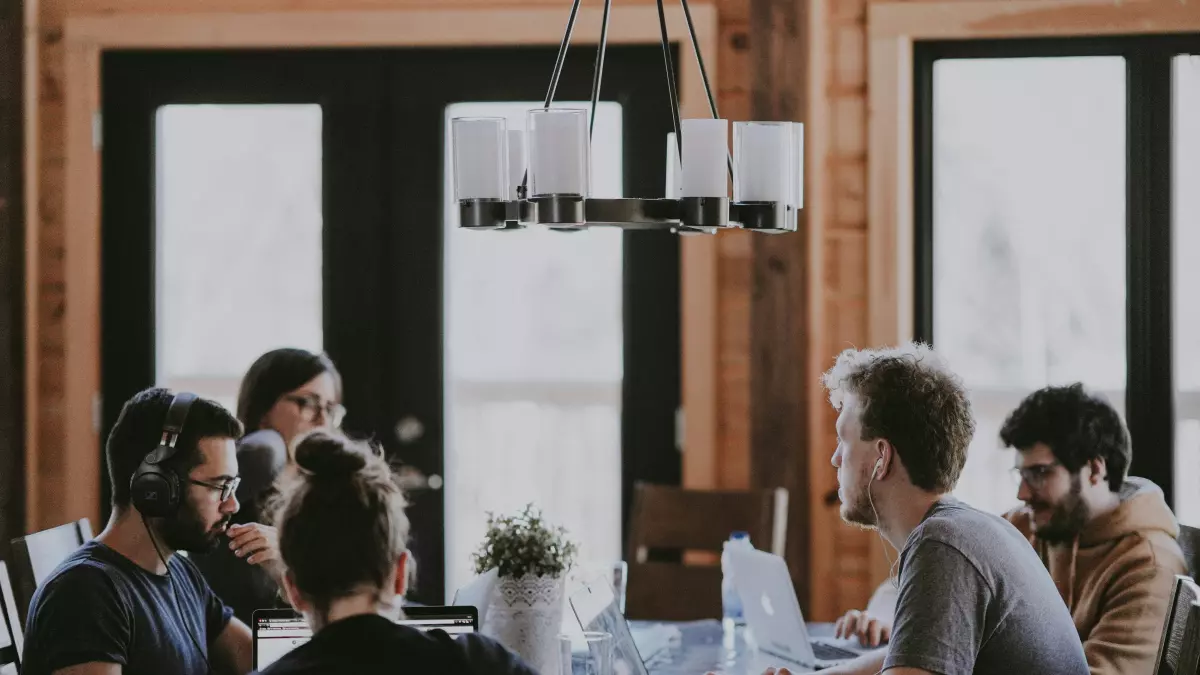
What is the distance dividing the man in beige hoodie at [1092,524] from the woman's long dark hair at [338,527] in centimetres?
137

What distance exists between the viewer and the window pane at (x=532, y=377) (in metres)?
3.89

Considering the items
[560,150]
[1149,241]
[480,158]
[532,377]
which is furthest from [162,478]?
[1149,241]

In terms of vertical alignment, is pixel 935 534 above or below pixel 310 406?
below

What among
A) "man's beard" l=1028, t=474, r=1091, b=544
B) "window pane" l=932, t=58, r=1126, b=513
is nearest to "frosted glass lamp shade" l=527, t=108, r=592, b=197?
"man's beard" l=1028, t=474, r=1091, b=544

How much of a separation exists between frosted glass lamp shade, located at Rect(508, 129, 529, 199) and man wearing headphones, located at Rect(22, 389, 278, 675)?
650mm

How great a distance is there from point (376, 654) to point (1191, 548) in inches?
72.9

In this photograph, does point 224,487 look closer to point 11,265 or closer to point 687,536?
point 687,536

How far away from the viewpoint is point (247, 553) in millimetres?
2342

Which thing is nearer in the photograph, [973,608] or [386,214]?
[973,608]

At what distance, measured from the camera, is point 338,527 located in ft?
5.12

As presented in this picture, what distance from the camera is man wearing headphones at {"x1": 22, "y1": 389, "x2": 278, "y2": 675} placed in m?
1.91

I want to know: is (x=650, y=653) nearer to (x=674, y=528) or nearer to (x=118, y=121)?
(x=674, y=528)

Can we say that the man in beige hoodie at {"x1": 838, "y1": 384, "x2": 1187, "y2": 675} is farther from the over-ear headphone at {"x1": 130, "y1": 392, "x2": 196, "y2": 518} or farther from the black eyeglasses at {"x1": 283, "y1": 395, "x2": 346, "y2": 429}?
the over-ear headphone at {"x1": 130, "y1": 392, "x2": 196, "y2": 518}

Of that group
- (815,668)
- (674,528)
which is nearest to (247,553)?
(815,668)
